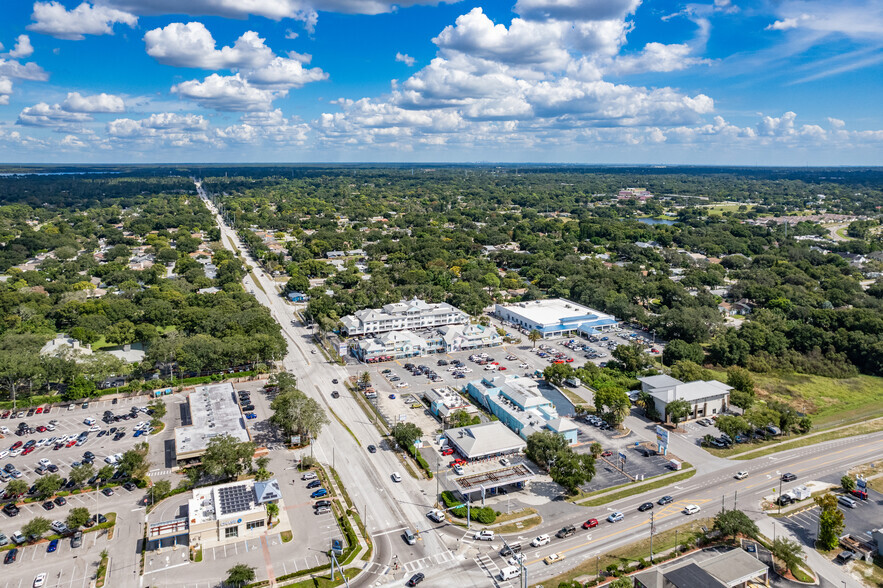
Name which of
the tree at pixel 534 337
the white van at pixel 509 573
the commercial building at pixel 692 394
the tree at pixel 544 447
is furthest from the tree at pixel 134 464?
the tree at pixel 534 337

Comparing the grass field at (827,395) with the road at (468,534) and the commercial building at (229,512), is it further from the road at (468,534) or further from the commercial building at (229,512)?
the commercial building at (229,512)

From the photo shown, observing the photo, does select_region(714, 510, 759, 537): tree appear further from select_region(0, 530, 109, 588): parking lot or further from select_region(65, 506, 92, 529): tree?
select_region(65, 506, 92, 529): tree

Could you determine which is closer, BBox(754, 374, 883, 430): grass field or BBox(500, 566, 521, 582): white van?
BBox(500, 566, 521, 582): white van

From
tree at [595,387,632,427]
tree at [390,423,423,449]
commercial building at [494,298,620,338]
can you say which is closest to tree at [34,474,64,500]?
tree at [390,423,423,449]

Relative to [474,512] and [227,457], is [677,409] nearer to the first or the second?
[474,512]

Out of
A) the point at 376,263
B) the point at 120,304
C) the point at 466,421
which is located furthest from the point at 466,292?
the point at 120,304

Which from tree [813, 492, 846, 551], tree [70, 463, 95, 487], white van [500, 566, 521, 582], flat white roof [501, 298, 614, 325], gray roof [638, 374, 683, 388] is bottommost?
white van [500, 566, 521, 582]

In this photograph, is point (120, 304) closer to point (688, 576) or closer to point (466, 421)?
point (466, 421)

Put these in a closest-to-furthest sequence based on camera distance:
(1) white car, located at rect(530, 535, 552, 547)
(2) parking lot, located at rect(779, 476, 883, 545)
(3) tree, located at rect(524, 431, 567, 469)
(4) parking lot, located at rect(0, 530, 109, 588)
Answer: (4) parking lot, located at rect(0, 530, 109, 588) → (1) white car, located at rect(530, 535, 552, 547) → (2) parking lot, located at rect(779, 476, 883, 545) → (3) tree, located at rect(524, 431, 567, 469)
